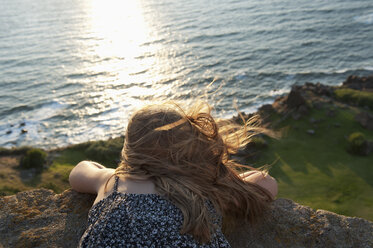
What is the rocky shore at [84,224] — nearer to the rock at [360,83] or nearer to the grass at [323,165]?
the grass at [323,165]

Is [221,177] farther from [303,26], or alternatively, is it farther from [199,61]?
[303,26]

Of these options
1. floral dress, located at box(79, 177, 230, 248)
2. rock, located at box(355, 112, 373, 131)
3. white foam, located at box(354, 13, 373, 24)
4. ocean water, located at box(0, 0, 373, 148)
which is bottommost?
ocean water, located at box(0, 0, 373, 148)

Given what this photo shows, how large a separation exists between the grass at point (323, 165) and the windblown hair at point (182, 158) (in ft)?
21.9

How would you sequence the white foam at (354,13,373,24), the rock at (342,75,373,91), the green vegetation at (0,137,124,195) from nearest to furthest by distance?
1. the green vegetation at (0,137,124,195)
2. the rock at (342,75,373,91)
3. the white foam at (354,13,373,24)

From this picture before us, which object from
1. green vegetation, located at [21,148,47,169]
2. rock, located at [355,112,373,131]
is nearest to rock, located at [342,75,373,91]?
rock, located at [355,112,373,131]

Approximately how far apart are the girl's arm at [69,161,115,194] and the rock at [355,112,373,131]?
499 inches

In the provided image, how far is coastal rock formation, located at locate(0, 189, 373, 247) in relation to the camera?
3807 mm

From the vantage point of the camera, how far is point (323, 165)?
462 inches

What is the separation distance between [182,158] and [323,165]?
975cm

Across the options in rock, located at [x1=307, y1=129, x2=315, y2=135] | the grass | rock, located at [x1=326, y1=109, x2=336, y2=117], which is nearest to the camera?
the grass

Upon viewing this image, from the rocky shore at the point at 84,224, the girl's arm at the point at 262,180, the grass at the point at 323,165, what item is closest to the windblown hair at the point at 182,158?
the girl's arm at the point at 262,180

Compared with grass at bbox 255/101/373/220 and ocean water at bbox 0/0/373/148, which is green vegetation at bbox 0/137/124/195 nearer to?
ocean water at bbox 0/0/373/148

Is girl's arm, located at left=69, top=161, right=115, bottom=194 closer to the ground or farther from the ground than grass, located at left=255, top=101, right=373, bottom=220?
farther from the ground

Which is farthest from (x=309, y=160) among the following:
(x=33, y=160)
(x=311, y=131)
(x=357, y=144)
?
(x=33, y=160)
